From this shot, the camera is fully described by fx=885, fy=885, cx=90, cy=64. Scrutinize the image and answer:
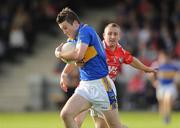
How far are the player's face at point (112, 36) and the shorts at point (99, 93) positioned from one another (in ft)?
3.90

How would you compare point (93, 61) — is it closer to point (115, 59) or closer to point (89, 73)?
→ point (89, 73)

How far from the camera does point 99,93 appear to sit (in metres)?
13.4

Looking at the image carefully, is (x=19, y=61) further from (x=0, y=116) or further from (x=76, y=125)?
(x=76, y=125)

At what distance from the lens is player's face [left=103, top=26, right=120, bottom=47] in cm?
1446

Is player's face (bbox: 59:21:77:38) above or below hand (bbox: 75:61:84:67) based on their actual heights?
above

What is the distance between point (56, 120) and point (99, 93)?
1079 centimetres

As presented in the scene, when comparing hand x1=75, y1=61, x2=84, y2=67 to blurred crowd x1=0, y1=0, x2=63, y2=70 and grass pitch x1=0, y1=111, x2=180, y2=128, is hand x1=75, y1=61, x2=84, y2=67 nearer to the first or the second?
grass pitch x1=0, y1=111, x2=180, y2=128

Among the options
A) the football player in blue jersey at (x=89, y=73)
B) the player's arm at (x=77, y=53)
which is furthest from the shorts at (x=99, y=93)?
the player's arm at (x=77, y=53)

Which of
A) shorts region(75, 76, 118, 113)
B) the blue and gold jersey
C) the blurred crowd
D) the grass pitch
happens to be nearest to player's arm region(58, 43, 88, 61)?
the blue and gold jersey

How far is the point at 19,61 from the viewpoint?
101 feet

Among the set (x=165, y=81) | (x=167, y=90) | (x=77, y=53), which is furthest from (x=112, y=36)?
(x=165, y=81)

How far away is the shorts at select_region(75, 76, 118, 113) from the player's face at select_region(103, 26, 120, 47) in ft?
3.90

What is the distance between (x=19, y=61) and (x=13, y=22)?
140 cm

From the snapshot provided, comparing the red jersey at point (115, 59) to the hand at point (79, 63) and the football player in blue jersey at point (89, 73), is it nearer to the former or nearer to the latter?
the football player in blue jersey at point (89, 73)
